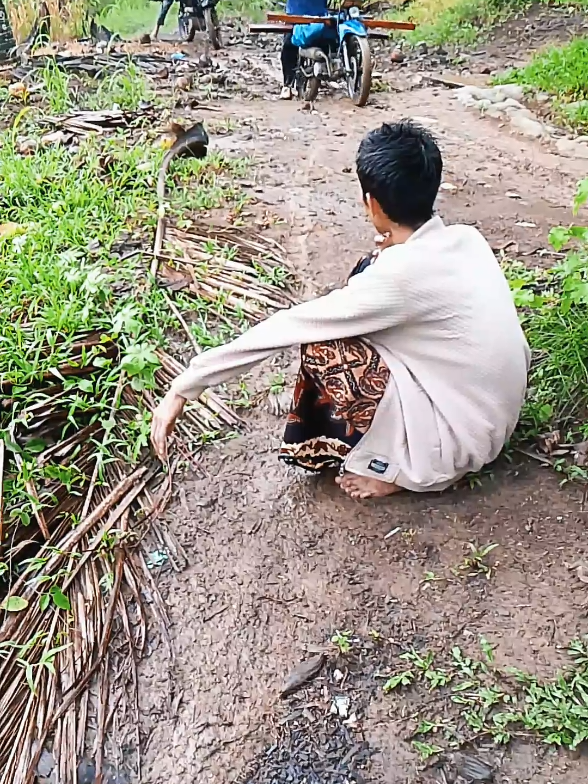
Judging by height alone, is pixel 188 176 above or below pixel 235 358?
below

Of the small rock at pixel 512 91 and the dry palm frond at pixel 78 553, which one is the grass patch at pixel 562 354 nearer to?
the dry palm frond at pixel 78 553

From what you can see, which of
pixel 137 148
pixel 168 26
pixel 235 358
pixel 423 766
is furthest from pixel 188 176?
pixel 168 26

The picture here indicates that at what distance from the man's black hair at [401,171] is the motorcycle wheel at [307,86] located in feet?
15.9

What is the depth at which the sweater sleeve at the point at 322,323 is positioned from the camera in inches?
75.5

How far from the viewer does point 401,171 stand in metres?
1.95

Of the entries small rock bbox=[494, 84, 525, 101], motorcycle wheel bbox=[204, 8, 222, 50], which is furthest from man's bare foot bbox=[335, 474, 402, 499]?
motorcycle wheel bbox=[204, 8, 222, 50]

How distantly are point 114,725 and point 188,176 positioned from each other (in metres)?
3.19

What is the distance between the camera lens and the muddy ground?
5.92 feet

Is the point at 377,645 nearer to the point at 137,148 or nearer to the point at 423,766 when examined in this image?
the point at 423,766

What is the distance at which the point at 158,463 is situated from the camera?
2594 millimetres

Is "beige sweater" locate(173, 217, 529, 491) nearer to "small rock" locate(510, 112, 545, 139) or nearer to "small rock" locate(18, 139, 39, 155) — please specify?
"small rock" locate(18, 139, 39, 155)

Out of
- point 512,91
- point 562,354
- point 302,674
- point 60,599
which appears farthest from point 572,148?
point 60,599

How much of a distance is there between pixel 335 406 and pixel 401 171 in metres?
0.64

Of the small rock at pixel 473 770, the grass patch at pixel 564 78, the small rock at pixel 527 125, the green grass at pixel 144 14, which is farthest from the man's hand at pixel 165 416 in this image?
the green grass at pixel 144 14
